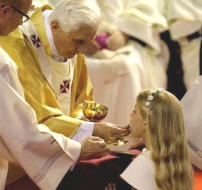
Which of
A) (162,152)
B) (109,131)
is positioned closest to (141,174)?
(162,152)

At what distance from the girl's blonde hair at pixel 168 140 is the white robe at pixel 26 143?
1.21ft

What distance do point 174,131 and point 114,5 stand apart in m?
2.64

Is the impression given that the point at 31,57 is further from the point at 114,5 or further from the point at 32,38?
the point at 114,5

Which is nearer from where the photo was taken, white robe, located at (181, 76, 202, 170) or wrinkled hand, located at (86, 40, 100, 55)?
white robe, located at (181, 76, 202, 170)

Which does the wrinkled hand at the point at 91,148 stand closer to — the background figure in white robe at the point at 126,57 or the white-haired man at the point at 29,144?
the white-haired man at the point at 29,144

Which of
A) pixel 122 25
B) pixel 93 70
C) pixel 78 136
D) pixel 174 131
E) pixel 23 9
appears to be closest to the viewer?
pixel 23 9

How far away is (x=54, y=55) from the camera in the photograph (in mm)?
3080

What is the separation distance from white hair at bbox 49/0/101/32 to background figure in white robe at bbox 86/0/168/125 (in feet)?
6.02

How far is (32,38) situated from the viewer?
3.01 m

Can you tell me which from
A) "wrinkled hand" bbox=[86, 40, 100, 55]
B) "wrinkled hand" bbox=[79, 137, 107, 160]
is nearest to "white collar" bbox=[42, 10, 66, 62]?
"wrinkled hand" bbox=[79, 137, 107, 160]

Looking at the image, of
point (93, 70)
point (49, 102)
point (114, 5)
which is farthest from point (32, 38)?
point (114, 5)

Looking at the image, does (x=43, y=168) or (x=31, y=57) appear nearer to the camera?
(x=43, y=168)

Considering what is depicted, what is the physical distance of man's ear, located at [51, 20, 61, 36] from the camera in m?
2.94

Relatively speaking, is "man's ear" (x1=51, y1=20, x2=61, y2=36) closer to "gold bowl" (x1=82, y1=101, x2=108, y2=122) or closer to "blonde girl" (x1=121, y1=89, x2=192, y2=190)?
"gold bowl" (x1=82, y1=101, x2=108, y2=122)
